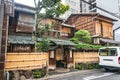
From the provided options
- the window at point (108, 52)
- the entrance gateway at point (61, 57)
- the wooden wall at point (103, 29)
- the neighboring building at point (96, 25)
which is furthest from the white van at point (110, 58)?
the wooden wall at point (103, 29)

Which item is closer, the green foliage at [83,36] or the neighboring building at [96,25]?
the green foliage at [83,36]

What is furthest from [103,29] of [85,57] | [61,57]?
[61,57]

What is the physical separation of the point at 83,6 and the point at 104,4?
14760mm

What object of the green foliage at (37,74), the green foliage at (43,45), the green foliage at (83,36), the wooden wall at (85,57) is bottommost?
the green foliage at (37,74)

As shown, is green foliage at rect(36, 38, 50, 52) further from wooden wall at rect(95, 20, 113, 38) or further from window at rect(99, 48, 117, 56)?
wooden wall at rect(95, 20, 113, 38)

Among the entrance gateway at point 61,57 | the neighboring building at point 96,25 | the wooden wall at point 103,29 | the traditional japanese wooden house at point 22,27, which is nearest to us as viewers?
the traditional japanese wooden house at point 22,27

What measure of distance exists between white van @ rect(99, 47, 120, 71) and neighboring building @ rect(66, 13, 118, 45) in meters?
7.98

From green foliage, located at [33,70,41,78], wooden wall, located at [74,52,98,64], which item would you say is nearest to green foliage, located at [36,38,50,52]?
green foliage, located at [33,70,41,78]

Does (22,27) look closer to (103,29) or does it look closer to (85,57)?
(85,57)

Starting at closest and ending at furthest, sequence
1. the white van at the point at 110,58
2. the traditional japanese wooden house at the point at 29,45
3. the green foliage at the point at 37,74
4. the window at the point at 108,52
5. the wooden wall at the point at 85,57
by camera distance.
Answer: the green foliage at the point at 37,74 < the traditional japanese wooden house at the point at 29,45 < the white van at the point at 110,58 < the window at the point at 108,52 < the wooden wall at the point at 85,57

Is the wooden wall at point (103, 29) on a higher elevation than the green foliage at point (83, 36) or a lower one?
higher

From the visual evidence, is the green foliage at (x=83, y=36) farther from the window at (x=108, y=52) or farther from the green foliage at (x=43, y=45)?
the green foliage at (x=43, y=45)

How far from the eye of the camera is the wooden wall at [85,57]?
1879cm

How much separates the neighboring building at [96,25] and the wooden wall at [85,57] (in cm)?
503
